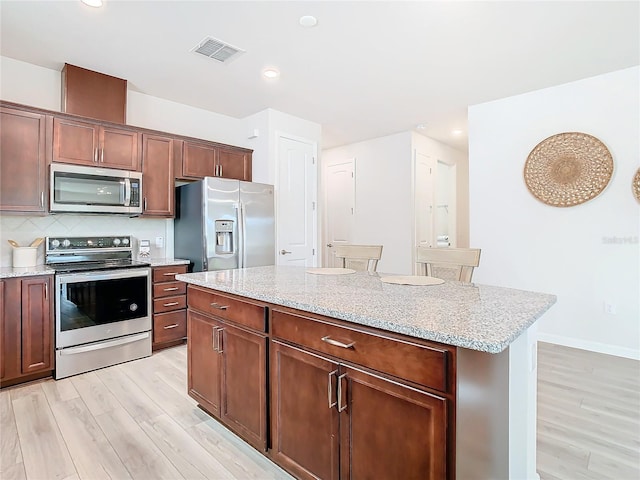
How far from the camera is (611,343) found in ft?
10.6

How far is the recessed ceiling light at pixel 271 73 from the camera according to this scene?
10.4 feet

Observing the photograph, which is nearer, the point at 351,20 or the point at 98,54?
the point at 351,20

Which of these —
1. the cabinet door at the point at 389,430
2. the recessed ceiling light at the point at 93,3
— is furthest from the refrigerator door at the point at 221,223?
the cabinet door at the point at 389,430

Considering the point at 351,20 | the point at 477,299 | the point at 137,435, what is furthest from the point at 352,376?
the point at 351,20

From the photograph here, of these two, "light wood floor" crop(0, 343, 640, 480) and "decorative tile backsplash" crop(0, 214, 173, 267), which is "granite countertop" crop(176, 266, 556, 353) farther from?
"decorative tile backsplash" crop(0, 214, 173, 267)

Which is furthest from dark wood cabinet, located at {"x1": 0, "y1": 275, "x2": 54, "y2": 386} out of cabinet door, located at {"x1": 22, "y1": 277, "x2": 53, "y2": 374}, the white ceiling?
the white ceiling

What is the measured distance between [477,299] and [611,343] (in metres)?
2.84

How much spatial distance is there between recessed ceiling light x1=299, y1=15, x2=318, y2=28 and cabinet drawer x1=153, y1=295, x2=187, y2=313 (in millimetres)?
2705

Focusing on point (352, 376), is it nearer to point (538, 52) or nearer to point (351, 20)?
point (351, 20)

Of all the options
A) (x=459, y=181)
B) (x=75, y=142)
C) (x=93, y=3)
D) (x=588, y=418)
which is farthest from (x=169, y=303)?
(x=459, y=181)

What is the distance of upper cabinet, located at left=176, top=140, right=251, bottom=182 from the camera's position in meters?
3.70

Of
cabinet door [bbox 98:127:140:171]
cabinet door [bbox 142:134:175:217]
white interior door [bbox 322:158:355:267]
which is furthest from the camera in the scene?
white interior door [bbox 322:158:355:267]

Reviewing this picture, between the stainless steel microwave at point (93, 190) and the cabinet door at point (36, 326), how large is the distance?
2.18ft

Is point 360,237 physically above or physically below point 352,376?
above
